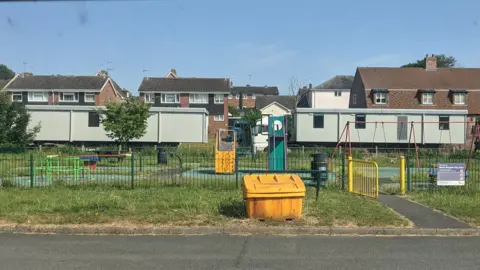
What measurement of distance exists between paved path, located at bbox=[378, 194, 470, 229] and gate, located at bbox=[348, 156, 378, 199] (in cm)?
36

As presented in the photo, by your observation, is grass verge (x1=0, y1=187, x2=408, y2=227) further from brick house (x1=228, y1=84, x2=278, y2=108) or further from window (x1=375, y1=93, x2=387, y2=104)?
brick house (x1=228, y1=84, x2=278, y2=108)

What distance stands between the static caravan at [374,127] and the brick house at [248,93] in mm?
53114

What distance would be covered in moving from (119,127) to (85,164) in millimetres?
13661

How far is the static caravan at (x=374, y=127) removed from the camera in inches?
1428

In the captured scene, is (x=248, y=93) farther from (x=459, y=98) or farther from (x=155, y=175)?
(x=155, y=175)

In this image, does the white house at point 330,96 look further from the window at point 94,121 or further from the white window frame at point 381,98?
the window at point 94,121

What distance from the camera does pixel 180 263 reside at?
6.83 m

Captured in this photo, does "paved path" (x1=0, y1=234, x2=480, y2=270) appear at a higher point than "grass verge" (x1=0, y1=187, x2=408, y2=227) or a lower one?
lower

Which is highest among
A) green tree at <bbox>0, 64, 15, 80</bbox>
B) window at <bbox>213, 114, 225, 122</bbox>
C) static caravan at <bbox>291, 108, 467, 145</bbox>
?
green tree at <bbox>0, 64, 15, 80</bbox>

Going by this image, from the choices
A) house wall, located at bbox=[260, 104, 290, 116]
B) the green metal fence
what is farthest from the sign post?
house wall, located at bbox=[260, 104, 290, 116]

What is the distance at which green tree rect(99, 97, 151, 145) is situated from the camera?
106 feet

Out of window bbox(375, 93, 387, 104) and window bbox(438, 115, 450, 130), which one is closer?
window bbox(438, 115, 450, 130)

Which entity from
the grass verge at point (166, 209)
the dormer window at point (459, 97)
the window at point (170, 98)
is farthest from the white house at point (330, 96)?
the grass verge at point (166, 209)

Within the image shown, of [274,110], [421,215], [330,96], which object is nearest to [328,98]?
[330,96]
